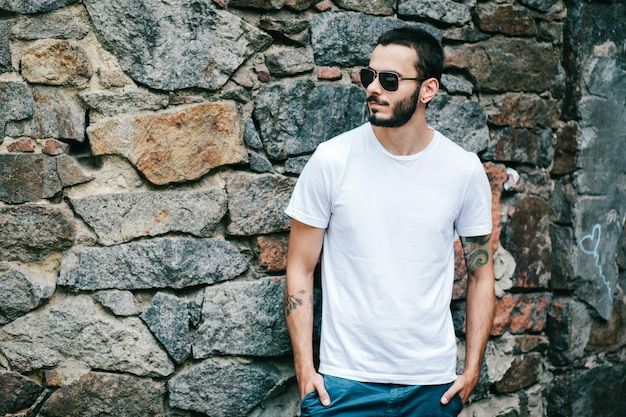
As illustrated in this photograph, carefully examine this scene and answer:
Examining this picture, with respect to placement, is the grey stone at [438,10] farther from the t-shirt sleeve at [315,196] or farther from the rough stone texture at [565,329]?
the rough stone texture at [565,329]

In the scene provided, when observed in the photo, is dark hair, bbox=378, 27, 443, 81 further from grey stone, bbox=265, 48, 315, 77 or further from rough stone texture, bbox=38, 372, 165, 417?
rough stone texture, bbox=38, 372, 165, 417

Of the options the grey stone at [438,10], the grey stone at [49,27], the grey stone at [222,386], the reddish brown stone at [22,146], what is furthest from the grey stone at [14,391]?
the grey stone at [438,10]

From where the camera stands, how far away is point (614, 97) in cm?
341

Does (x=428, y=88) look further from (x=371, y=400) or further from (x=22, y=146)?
(x=22, y=146)

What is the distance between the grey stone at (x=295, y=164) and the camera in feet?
8.99

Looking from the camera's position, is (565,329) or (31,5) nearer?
(31,5)

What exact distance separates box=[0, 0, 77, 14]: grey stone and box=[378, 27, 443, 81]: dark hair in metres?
1.06

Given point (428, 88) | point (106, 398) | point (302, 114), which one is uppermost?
point (428, 88)

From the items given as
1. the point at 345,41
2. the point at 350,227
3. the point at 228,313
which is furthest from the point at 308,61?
the point at 228,313

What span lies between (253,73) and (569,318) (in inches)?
70.4

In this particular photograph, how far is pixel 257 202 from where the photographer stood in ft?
8.83

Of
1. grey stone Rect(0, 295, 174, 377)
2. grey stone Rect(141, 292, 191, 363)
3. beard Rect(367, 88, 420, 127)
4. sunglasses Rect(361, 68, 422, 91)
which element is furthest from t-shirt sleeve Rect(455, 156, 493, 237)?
grey stone Rect(0, 295, 174, 377)

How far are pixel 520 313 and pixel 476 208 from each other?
0.83 metres

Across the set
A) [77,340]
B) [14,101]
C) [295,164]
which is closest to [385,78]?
[295,164]
